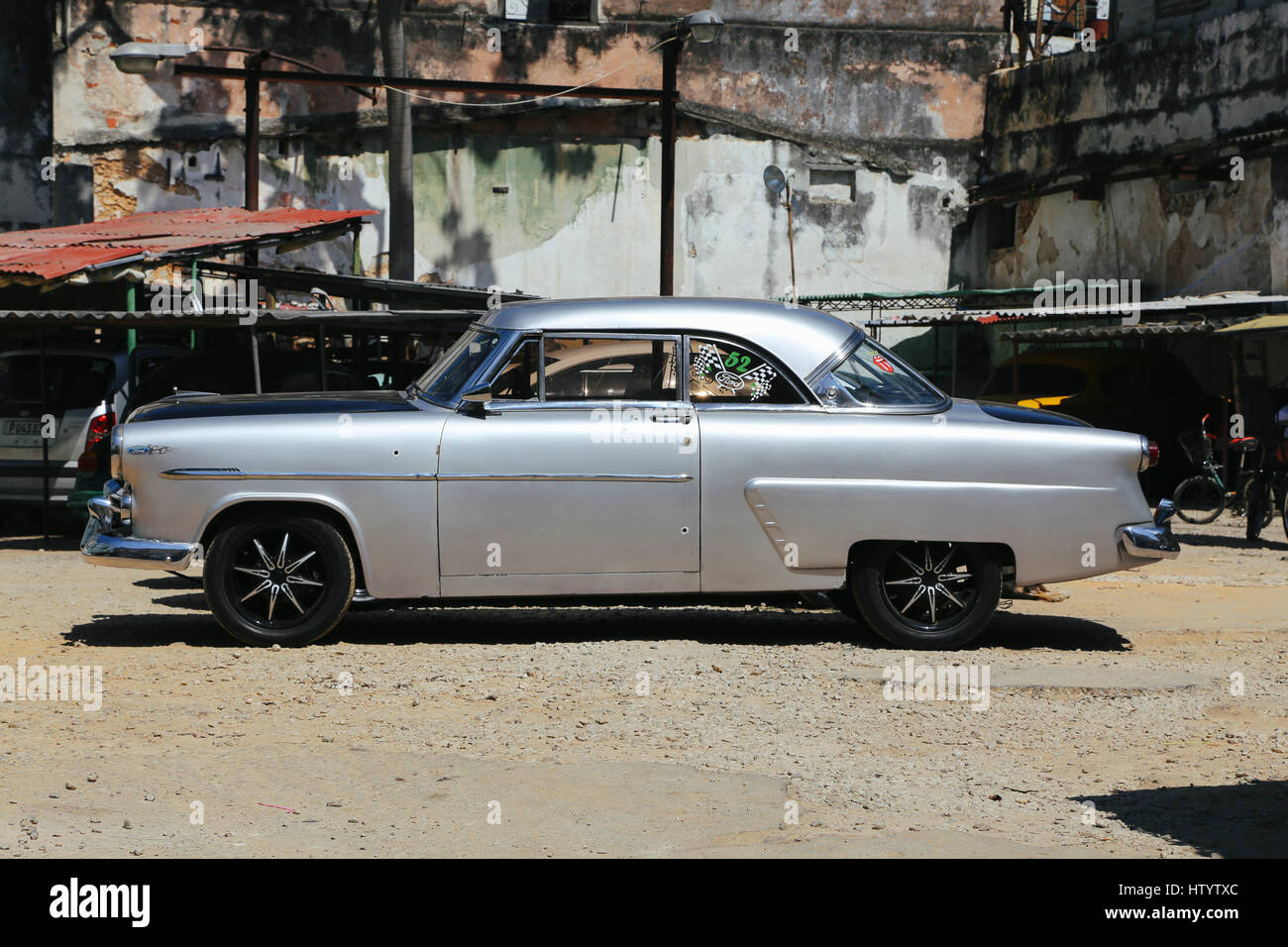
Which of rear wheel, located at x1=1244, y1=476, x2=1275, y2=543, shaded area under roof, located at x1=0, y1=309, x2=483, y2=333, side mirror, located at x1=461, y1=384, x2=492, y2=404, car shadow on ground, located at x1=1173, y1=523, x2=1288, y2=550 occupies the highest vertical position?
shaded area under roof, located at x1=0, y1=309, x2=483, y2=333

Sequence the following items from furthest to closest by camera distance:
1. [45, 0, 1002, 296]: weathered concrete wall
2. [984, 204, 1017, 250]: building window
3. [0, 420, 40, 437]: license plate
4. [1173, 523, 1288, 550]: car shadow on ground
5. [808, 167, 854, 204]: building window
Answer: [984, 204, 1017, 250]: building window
[808, 167, 854, 204]: building window
[45, 0, 1002, 296]: weathered concrete wall
[1173, 523, 1288, 550]: car shadow on ground
[0, 420, 40, 437]: license plate

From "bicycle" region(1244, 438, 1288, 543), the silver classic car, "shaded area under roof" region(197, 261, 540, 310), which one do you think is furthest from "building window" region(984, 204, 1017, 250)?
the silver classic car

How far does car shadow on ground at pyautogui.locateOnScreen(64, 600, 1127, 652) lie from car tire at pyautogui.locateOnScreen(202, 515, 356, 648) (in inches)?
11.0

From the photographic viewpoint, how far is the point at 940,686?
748 cm

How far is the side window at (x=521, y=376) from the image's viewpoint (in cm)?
832

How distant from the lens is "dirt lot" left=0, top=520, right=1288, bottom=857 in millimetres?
5184

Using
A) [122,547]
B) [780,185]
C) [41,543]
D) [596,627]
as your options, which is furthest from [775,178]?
[122,547]

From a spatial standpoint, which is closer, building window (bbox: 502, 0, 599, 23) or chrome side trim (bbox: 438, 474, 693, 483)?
chrome side trim (bbox: 438, 474, 693, 483)

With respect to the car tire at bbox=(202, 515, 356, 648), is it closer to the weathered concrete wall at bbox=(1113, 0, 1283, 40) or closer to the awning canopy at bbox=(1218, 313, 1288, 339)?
the awning canopy at bbox=(1218, 313, 1288, 339)

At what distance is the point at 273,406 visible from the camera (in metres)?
8.34

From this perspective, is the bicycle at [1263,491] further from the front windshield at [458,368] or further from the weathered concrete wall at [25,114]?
the weathered concrete wall at [25,114]

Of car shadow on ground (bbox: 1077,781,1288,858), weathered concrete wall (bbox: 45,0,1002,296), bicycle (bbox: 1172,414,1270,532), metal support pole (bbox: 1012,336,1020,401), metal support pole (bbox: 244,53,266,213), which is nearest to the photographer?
car shadow on ground (bbox: 1077,781,1288,858)

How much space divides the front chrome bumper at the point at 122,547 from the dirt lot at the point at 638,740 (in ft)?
1.66

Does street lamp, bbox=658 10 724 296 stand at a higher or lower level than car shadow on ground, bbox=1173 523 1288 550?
higher
